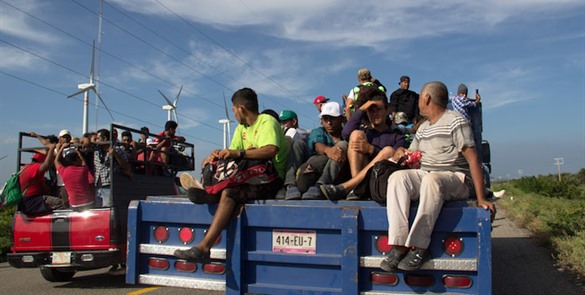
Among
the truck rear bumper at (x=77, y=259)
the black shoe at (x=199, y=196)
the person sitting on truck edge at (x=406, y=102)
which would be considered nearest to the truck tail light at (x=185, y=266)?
the black shoe at (x=199, y=196)

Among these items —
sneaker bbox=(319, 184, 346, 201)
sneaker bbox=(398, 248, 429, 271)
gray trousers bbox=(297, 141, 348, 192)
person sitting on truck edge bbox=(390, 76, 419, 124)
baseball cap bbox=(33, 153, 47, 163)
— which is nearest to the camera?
sneaker bbox=(398, 248, 429, 271)

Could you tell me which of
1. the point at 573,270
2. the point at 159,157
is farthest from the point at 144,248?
the point at 573,270

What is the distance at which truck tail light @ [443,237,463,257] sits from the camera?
354 centimetres

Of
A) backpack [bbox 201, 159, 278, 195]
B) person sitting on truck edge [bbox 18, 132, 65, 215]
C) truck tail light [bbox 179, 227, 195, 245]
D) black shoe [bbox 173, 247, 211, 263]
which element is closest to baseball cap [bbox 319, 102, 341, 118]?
backpack [bbox 201, 159, 278, 195]

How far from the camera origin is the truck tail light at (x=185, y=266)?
4.28m

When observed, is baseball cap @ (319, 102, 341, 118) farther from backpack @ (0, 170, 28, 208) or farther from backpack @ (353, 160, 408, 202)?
backpack @ (0, 170, 28, 208)

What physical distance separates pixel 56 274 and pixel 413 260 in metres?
5.83

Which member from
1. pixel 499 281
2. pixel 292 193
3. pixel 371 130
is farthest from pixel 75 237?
pixel 499 281

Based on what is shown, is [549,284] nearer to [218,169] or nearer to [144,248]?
[218,169]

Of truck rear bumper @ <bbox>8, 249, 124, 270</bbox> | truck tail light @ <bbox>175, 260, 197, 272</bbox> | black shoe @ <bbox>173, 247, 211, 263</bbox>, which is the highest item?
black shoe @ <bbox>173, 247, 211, 263</bbox>

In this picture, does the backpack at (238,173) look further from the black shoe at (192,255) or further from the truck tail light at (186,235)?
the black shoe at (192,255)

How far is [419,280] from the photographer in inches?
143

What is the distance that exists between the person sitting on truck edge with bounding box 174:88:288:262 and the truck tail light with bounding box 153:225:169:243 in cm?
27

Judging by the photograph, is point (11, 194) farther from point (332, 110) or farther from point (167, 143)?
point (332, 110)
